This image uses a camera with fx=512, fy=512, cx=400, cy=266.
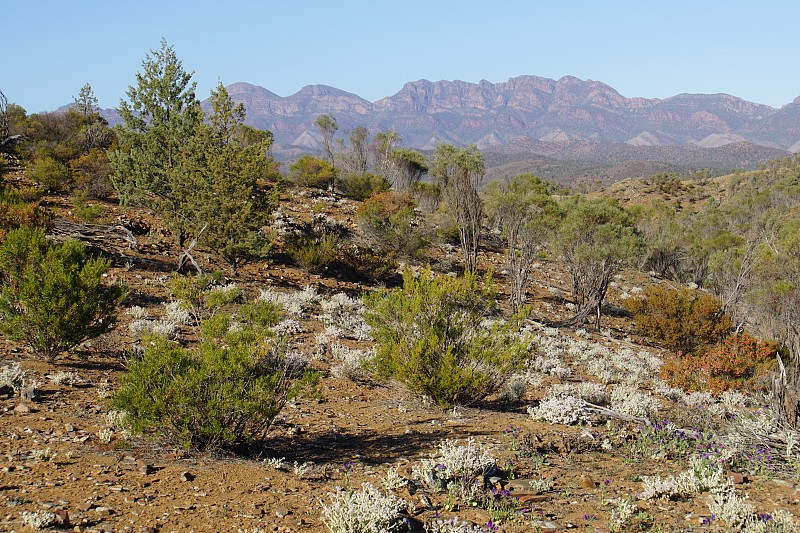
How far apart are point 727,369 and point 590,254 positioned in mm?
7929

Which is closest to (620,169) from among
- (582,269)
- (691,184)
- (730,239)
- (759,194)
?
(691,184)

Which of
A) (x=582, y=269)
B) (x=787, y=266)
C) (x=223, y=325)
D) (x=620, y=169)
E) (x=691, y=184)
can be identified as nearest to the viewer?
(x=223, y=325)

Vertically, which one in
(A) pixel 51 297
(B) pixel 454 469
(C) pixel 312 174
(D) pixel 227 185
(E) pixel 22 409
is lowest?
(B) pixel 454 469

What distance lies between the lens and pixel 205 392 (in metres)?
4.82

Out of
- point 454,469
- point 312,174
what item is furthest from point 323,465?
point 312,174

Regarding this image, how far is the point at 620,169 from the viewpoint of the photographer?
17488 cm

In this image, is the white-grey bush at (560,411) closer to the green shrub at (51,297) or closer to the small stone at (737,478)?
the small stone at (737,478)

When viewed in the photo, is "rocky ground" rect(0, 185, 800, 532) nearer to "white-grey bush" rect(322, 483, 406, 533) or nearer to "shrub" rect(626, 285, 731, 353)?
"white-grey bush" rect(322, 483, 406, 533)

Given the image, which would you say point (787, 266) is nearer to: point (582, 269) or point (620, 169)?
point (582, 269)

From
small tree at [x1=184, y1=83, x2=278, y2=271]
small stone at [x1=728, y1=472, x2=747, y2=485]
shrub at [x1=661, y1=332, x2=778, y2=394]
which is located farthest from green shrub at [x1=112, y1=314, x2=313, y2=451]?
small tree at [x1=184, y1=83, x2=278, y2=271]

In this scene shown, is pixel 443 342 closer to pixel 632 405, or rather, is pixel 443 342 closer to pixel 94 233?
pixel 632 405

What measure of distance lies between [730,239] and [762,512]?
124 feet

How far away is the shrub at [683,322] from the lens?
48.4 feet

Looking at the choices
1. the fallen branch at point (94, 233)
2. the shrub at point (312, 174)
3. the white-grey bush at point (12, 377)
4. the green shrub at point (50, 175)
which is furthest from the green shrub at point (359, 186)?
the white-grey bush at point (12, 377)
